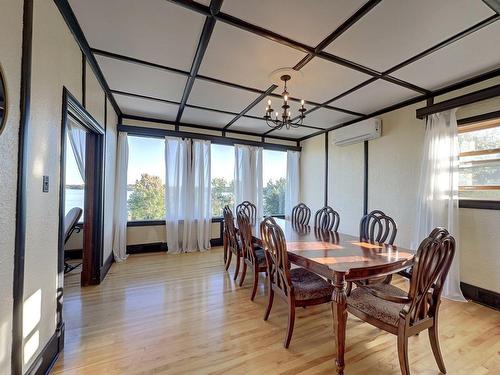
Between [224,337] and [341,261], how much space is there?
1.16 m

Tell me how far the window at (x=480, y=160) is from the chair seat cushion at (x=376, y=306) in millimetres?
1827

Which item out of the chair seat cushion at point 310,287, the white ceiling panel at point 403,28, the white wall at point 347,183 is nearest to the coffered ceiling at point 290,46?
the white ceiling panel at point 403,28

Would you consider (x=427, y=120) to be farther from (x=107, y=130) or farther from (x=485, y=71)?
(x=107, y=130)

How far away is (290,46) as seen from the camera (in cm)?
209

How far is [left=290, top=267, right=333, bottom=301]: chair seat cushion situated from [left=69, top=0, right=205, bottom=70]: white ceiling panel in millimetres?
2337

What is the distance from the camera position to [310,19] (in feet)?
5.80

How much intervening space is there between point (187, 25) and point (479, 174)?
3.50 m

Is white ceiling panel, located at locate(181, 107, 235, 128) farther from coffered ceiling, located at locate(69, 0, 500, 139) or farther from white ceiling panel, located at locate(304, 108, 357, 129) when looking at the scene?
white ceiling panel, located at locate(304, 108, 357, 129)

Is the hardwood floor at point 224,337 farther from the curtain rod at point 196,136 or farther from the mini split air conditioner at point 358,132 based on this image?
the curtain rod at point 196,136

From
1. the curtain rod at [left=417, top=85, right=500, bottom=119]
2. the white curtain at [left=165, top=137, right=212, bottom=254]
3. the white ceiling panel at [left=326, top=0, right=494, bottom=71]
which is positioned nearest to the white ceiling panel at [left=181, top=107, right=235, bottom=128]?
the white curtain at [left=165, top=137, right=212, bottom=254]

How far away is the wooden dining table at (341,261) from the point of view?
5.08ft

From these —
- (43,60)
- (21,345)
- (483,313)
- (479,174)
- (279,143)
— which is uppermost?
(279,143)

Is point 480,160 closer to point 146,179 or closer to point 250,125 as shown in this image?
point 250,125

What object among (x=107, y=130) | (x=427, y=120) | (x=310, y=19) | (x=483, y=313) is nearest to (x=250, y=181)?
(x=107, y=130)
